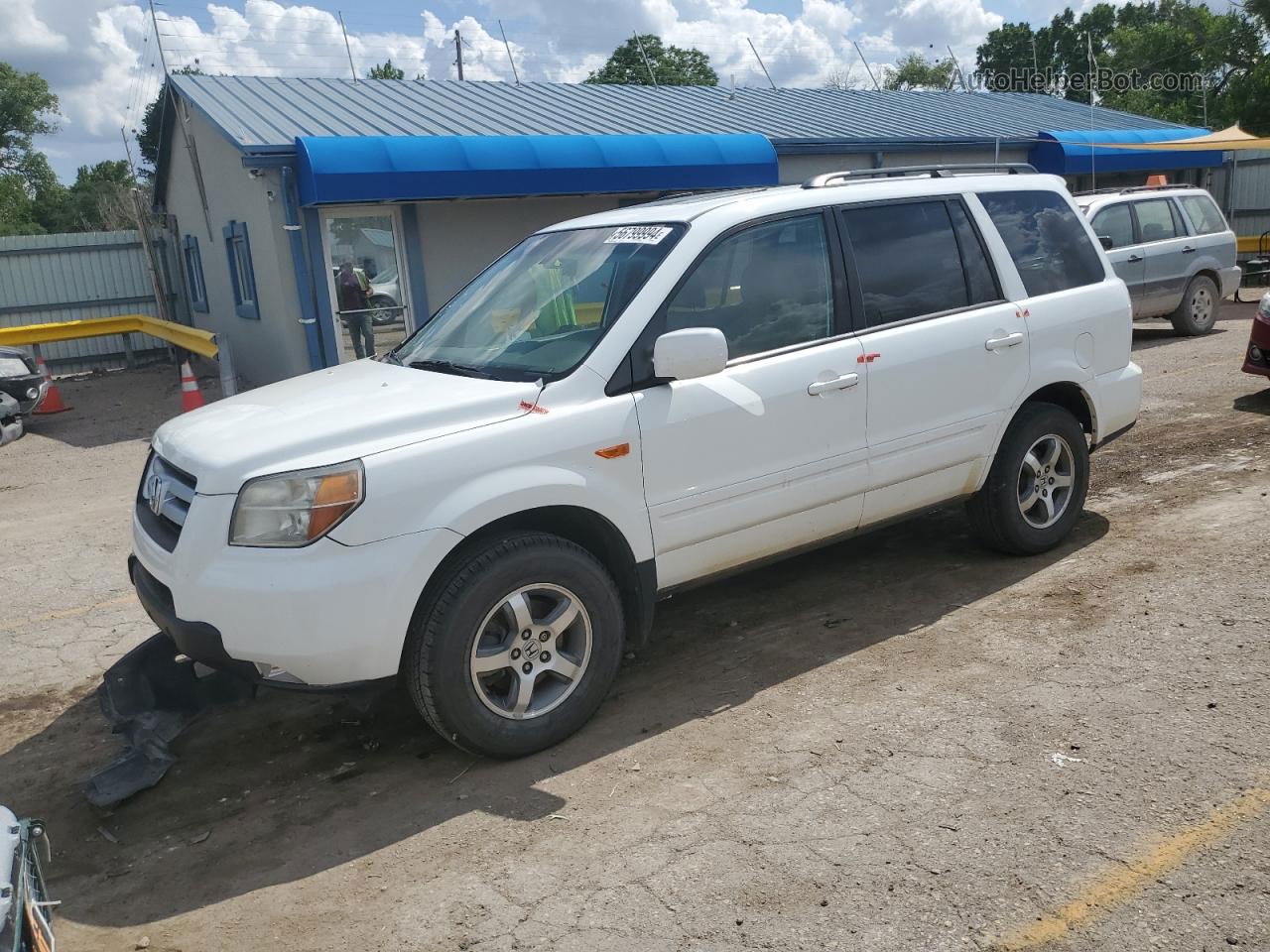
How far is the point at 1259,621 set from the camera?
457 centimetres

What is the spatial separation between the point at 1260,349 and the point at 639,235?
6.80m

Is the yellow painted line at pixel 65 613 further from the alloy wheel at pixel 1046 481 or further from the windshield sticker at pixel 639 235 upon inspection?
the alloy wheel at pixel 1046 481

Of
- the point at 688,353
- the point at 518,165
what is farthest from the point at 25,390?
the point at 688,353

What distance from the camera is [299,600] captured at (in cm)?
348

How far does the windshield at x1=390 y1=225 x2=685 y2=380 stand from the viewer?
4.24m

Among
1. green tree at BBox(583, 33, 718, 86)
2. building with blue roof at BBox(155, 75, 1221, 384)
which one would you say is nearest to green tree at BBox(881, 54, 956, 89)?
green tree at BBox(583, 33, 718, 86)

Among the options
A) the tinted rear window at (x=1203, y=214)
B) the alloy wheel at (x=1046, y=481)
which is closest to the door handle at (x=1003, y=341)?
the alloy wheel at (x=1046, y=481)

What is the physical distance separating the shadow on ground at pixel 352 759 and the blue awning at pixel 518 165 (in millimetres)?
8542

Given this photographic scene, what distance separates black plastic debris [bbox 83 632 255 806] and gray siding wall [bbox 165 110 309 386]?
9793mm

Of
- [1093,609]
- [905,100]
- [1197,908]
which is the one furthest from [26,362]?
[905,100]

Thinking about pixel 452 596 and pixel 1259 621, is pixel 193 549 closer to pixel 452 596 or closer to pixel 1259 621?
pixel 452 596

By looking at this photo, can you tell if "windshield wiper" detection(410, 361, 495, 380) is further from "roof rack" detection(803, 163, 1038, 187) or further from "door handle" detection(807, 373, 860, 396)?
"roof rack" detection(803, 163, 1038, 187)

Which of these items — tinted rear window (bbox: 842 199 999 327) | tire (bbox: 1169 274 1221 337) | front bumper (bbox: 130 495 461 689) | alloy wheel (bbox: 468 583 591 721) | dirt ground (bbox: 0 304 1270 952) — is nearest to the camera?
dirt ground (bbox: 0 304 1270 952)

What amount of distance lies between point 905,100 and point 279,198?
584 inches
